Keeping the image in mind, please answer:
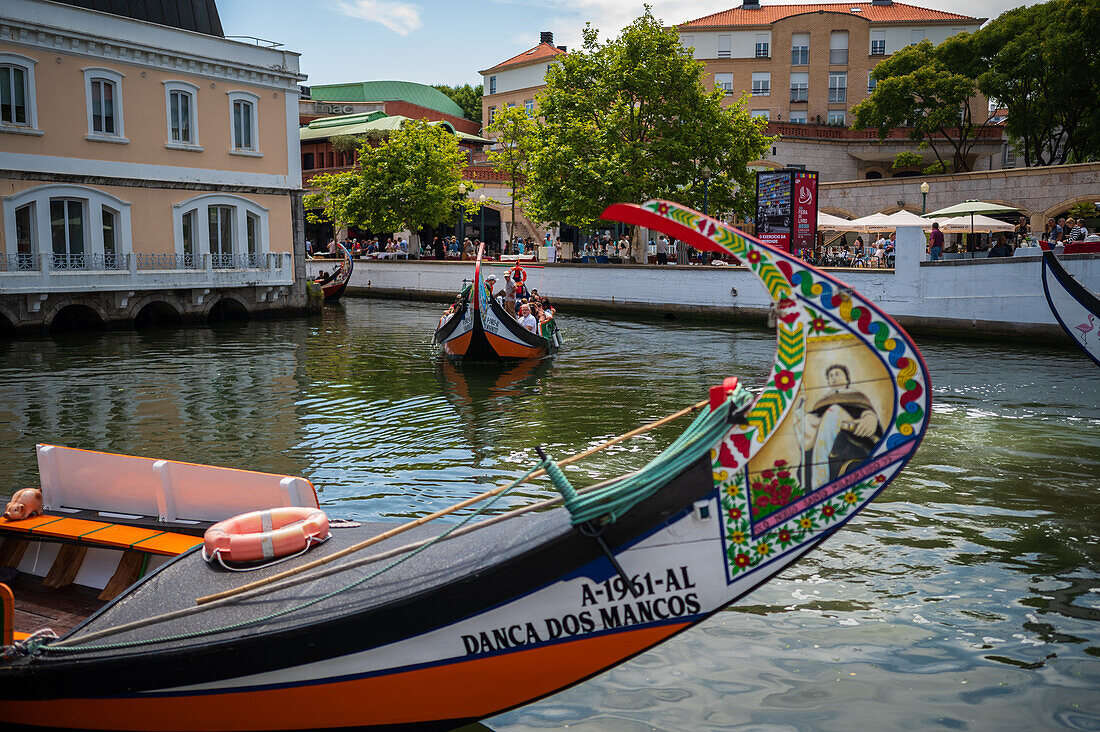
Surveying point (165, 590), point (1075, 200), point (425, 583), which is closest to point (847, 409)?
point (425, 583)

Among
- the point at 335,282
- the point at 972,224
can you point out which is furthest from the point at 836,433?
the point at 335,282

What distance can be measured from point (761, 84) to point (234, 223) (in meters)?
35.6

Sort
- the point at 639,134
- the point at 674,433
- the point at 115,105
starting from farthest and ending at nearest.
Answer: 1. the point at 639,134
2. the point at 115,105
3. the point at 674,433

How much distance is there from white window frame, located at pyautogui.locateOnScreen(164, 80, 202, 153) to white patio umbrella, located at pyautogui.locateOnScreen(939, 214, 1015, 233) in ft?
73.0

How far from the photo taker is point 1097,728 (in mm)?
4762

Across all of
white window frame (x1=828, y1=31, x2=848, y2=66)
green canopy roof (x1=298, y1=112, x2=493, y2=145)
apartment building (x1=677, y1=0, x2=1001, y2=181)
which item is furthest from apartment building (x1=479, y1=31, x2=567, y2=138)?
white window frame (x1=828, y1=31, x2=848, y2=66)

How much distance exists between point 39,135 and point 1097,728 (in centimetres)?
2507

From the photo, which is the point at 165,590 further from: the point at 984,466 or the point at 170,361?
the point at 170,361

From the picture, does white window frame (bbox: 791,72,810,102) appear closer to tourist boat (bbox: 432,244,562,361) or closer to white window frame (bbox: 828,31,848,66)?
white window frame (bbox: 828,31,848,66)

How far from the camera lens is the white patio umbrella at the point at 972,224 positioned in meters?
27.3

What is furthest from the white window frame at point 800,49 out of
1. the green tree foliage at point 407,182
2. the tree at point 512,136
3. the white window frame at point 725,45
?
the green tree foliage at point 407,182

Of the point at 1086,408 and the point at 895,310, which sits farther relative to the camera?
the point at 895,310

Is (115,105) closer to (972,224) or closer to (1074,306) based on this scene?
(1074,306)

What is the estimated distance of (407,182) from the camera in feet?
129
